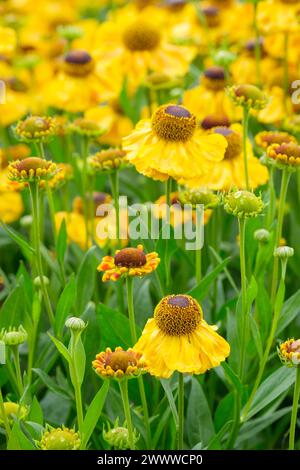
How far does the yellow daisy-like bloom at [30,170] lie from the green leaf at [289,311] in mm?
376

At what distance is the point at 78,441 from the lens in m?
0.94

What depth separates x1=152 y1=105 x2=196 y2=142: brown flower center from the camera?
119cm

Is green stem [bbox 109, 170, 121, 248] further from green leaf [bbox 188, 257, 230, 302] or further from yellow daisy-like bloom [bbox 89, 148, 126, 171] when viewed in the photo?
green leaf [bbox 188, 257, 230, 302]

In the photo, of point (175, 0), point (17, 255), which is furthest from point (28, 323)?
point (175, 0)

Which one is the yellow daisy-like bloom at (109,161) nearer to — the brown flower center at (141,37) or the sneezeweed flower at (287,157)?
the sneezeweed flower at (287,157)

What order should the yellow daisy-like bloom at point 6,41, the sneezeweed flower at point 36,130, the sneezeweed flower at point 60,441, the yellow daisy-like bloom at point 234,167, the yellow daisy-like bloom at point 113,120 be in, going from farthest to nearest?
the yellow daisy-like bloom at point 113,120, the yellow daisy-like bloom at point 6,41, the yellow daisy-like bloom at point 234,167, the sneezeweed flower at point 36,130, the sneezeweed flower at point 60,441

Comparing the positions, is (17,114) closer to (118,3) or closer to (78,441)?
(118,3)

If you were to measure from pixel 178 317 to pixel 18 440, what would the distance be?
0.23 meters

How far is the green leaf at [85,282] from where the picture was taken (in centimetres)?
131

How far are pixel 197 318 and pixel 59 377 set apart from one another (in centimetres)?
34

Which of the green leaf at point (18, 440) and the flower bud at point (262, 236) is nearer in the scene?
the green leaf at point (18, 440)

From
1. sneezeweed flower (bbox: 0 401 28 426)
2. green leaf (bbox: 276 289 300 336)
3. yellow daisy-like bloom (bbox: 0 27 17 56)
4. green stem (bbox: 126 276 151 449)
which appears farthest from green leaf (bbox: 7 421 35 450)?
yellow daisy-like bloom (bbox: 0 27 17 56)

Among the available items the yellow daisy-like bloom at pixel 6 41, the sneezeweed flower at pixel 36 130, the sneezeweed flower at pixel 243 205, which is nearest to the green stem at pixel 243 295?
the sneezeweed flower at pixel 243 205

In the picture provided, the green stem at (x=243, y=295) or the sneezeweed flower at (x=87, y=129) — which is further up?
the sneezeweed flower at (x=87, y=129)
